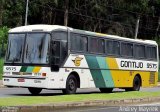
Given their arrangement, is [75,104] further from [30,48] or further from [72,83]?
[72,83]

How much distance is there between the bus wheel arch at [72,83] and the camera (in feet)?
79.9

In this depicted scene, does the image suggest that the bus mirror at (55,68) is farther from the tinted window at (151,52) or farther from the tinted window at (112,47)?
the tinted window at (151,52)

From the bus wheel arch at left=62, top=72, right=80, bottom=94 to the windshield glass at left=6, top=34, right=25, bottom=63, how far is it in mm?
2482

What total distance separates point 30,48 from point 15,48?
0.83m

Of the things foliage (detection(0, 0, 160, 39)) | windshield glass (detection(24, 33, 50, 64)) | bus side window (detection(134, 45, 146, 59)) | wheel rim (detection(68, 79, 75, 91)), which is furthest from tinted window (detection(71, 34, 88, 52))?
foliage (detection(0, 0, 160, 39))

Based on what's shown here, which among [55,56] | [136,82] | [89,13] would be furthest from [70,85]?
[89,13]

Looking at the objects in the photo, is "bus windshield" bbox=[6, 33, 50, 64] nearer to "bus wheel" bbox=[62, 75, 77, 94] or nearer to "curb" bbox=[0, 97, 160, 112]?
"bus wheel" bbox=[62, 75, 77, 94]

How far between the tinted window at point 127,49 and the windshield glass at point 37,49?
7384mm

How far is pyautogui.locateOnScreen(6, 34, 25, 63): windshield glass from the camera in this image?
2379cm

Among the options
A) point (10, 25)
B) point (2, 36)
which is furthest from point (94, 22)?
point (2, 36)

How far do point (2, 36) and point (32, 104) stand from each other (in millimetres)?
30041

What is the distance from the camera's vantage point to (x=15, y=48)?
78.7 feet

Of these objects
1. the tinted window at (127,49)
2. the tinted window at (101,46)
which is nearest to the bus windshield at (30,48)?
the tinted window at (101,46)

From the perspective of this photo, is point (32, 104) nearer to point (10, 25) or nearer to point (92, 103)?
point (92, 103)
